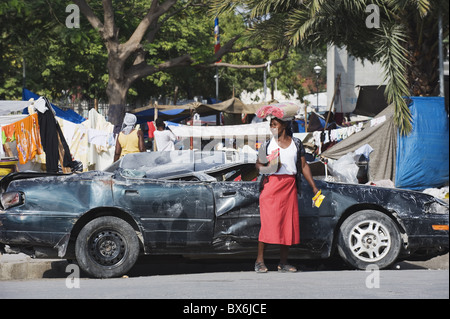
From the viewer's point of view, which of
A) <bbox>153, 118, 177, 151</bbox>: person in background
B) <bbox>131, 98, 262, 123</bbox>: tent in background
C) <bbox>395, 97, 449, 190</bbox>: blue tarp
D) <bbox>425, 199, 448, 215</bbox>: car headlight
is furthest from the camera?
<bbox>131, 98, 262, 123</bbox>: tent in background

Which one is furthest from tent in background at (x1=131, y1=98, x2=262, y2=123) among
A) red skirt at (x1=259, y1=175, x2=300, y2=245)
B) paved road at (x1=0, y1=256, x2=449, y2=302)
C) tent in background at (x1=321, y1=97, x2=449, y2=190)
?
paved road at (x1=0, y1=256, x2=449, y2=302)

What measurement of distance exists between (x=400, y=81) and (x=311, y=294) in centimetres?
884

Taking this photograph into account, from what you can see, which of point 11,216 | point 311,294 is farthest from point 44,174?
point 311,294

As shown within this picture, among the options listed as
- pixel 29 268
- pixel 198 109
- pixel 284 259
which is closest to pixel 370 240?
pixel 284 259

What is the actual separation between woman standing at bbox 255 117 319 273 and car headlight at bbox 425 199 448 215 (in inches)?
50.5

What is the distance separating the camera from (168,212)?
7.57 meters

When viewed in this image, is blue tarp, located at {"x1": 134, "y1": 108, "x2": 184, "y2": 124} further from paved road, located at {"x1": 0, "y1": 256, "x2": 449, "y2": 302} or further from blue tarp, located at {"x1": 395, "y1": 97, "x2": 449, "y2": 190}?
paved road, located at {"x1": 0, "y1": 256, "x2": 449, "y2": 302}

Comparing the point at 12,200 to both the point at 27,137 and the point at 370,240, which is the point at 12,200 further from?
the point at 27,137

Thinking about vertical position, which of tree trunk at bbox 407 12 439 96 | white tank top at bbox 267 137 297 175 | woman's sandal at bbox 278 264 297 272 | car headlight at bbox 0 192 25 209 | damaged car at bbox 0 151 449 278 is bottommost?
woman's sandal at bbox 278 264 297 272

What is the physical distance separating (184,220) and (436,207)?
108 inches

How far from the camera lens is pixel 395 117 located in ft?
46.2

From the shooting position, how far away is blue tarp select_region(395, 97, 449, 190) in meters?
14.1

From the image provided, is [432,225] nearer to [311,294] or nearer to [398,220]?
[398,220]

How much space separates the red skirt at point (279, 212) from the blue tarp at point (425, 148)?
Result: 7347 mm
